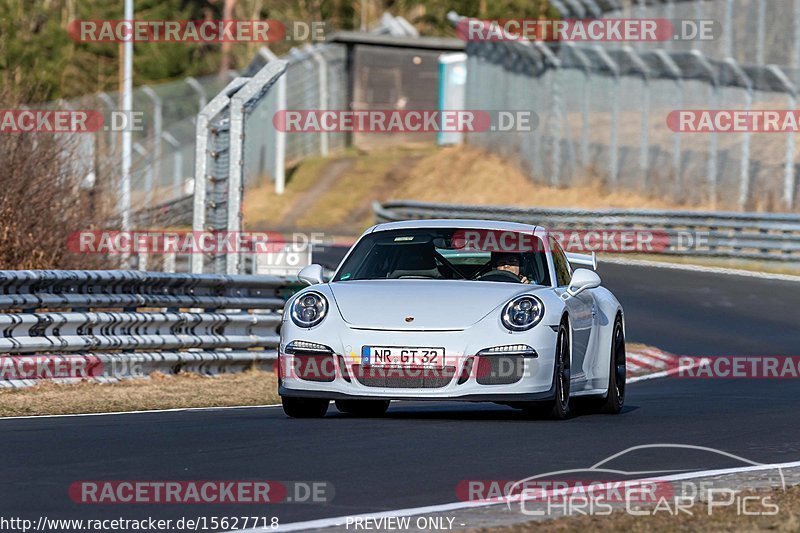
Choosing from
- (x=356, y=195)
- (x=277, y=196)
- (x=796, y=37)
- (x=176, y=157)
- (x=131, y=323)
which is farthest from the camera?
(x=277, y=196)

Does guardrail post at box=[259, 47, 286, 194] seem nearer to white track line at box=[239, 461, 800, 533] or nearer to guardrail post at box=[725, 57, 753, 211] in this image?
guardrail post at box=[725, 57, 753, 211]

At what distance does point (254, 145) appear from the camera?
1905 inches

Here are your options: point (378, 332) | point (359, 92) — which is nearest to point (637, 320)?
point (378, 332)

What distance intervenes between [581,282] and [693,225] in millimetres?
20690

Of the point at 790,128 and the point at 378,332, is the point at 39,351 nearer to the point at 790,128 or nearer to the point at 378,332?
the point at 378,332

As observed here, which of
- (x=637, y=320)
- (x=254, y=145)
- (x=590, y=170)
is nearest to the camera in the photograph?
(x=637, y=320)

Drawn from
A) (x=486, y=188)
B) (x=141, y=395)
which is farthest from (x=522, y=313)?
(x=486, y=188)

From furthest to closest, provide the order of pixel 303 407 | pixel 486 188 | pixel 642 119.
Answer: pixel 486 188, pixel 642 119, pixel 303 407

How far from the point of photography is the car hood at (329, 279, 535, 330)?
991cm

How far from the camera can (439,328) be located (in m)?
9.87

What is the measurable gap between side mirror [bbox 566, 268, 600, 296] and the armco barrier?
165 inches

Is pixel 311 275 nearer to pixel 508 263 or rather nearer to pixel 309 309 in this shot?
pixel 309 309

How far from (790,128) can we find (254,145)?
68.0ft

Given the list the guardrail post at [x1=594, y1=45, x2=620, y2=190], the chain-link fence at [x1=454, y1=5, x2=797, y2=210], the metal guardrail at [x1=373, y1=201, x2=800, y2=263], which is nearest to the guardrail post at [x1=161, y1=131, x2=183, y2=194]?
the chain-link fence at [x1=454, y1=5, x2=797, y2=210]
